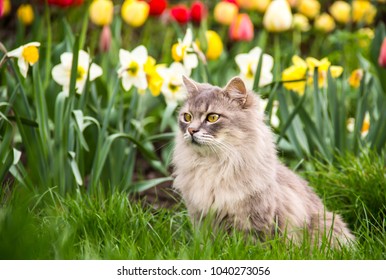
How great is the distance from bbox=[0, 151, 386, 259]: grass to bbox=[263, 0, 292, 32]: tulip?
1.56m

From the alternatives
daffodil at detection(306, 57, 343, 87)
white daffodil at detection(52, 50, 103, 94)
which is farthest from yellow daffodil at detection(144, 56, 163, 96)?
daffodil at detection(306, 57, 343, 87)

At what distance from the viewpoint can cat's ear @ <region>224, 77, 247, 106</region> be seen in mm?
3406

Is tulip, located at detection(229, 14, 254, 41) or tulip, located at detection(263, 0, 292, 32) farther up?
tulip, located at detection(263, 0, 292, 32)

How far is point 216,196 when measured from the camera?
3414mm

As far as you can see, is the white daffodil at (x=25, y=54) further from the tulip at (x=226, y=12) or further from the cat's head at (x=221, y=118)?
the tulip at (x=226, y=12)

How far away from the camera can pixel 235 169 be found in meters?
3.42

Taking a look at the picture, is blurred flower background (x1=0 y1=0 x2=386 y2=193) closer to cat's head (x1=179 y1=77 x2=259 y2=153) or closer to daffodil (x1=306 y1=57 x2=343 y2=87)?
daffodil (x1=306 y1=57 x2=343 y2=87)

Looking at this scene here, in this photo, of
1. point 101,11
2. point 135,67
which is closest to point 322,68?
point 135,67

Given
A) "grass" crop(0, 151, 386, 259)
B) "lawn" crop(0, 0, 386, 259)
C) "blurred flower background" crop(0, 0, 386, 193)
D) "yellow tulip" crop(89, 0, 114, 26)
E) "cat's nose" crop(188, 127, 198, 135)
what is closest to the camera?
"grass" crop(0, 151, 386, 259)

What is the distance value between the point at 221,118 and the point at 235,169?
26cm

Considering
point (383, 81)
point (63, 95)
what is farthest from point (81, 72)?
point (383, 81)

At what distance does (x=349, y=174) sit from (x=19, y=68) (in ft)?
6.64

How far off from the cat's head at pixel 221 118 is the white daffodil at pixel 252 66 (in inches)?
46.1
